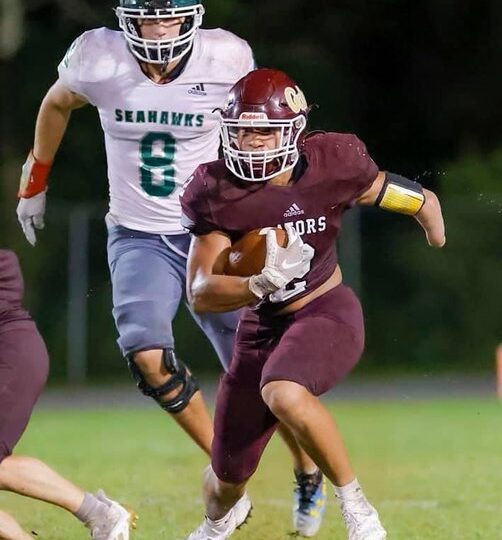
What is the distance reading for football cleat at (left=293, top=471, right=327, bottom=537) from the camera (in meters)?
5.23

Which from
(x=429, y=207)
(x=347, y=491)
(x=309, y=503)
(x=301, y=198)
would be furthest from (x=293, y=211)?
(x=309, y=503)

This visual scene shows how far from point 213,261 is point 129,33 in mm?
1141

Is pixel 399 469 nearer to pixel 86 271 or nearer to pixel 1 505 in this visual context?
pixel 1 505

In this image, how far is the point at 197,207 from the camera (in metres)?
4.56

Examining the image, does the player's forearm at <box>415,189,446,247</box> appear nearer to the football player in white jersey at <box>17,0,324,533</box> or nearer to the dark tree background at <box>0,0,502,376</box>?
the football player in white jersey at <box>17,0,324,533</box>

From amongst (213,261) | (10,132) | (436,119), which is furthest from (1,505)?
(436,119)

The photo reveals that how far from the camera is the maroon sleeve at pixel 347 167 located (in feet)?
15.3

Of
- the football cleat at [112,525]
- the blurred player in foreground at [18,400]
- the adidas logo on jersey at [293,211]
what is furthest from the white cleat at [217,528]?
the adidas logo on jersey at [293,211]

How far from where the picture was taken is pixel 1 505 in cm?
596

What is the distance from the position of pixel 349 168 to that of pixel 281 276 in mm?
536

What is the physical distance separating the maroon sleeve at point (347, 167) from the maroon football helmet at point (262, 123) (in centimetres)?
14

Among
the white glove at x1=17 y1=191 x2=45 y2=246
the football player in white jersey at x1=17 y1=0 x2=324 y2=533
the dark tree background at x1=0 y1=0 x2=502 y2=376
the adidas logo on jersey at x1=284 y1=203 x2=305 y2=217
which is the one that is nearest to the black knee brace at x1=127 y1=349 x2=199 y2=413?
the football player in white jersey at x1=17 y1=0 x2=324 y2=533

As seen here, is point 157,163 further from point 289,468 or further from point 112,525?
point 289,468

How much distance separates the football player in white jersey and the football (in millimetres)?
796
